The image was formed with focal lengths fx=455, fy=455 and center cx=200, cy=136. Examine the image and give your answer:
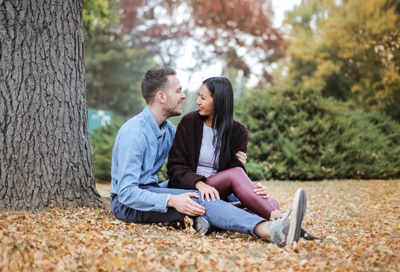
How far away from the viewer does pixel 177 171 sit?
3.67 metres

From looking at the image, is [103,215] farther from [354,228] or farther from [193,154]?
[354,228]

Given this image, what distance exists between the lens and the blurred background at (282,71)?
346 inches

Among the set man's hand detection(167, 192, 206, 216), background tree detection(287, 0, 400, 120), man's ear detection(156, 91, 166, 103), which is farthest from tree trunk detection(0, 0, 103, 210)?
background tree detection(287, 0, 400, 120)

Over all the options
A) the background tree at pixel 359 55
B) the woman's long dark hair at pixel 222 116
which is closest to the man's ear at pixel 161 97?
the woman's long dark hair at pixel 222 116

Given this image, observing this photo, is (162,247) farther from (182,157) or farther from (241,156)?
(241,156)

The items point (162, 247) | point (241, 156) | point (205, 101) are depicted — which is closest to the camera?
point (162, 247)

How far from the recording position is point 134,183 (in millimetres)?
3475

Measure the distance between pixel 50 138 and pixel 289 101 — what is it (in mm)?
6408

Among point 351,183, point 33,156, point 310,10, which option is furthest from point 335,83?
point 33,156

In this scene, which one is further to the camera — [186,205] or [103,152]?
[103,152]

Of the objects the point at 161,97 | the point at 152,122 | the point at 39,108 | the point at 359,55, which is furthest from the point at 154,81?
the point at 359,55

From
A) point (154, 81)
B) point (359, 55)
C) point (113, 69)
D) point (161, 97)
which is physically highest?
point (359, 55)

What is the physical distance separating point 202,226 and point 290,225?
71cm

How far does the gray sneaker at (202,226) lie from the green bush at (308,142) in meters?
4.90
